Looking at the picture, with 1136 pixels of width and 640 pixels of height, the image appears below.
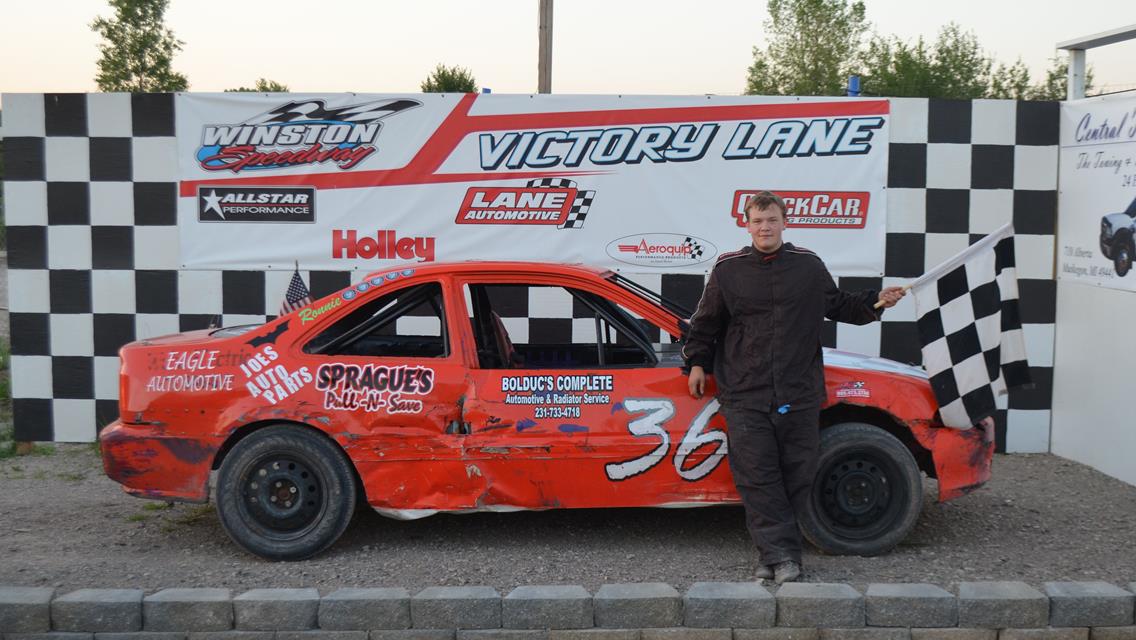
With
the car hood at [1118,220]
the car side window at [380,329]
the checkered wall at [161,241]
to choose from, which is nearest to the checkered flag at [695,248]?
the checkered wall at [161,241]

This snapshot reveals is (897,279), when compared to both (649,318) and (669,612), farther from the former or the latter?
→ (669,612)

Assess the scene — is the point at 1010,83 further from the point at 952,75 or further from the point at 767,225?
the point at 767,225

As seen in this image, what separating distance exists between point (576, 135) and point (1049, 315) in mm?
3363

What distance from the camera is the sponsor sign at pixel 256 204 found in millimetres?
6922

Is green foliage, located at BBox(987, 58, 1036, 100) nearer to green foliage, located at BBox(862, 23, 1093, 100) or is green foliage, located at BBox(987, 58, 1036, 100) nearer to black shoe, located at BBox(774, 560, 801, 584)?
green foliage, located at BBox(862, 23, 1093, 100)

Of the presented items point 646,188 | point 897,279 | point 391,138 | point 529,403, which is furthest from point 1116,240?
point 391,138

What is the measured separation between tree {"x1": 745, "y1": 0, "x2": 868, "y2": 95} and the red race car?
1551cm

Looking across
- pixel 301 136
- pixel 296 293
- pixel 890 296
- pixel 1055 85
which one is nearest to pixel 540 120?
pixel 301 136

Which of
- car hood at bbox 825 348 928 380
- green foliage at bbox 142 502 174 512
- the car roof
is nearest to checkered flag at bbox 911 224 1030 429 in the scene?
car hood at bbox 825 348 928 380

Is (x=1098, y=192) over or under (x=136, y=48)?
under

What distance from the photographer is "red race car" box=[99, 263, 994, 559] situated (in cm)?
464

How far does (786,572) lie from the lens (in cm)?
431

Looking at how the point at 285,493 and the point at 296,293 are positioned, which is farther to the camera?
the point at 296,293

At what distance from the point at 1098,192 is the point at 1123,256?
560 mm
